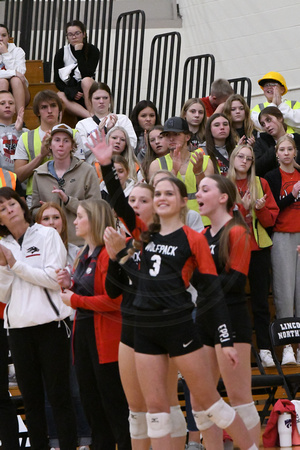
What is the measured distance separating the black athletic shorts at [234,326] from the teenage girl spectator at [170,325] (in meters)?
0.21

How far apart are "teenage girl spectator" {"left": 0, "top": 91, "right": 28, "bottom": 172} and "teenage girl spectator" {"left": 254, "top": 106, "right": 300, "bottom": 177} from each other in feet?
7.15

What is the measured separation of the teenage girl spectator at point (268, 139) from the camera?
7473 millimetres

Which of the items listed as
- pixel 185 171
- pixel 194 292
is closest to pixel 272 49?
pixel 185 171

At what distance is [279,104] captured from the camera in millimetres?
8242

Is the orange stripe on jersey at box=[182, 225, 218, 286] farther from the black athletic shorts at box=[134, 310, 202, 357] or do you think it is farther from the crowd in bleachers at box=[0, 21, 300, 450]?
the black athletic shorts at box=[134, 310, 202, 357]

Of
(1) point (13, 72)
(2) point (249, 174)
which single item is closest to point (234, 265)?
(2) point (249, 174)

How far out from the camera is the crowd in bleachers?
13.7 ft

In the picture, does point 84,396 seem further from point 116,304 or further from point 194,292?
point 194,292

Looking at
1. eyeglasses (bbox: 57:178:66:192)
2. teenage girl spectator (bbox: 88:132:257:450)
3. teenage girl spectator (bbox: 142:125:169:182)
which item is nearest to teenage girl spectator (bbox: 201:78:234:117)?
teenage girl spectator (bbox: 142:125:169:182)

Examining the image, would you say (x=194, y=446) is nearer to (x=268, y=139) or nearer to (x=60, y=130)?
(x=60, y=130)

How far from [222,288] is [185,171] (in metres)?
1.87

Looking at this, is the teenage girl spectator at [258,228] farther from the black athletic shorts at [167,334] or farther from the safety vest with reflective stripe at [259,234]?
the black athletic shorts at [167,334]

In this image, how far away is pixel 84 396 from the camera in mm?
4738

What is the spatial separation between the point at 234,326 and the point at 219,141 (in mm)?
2925
